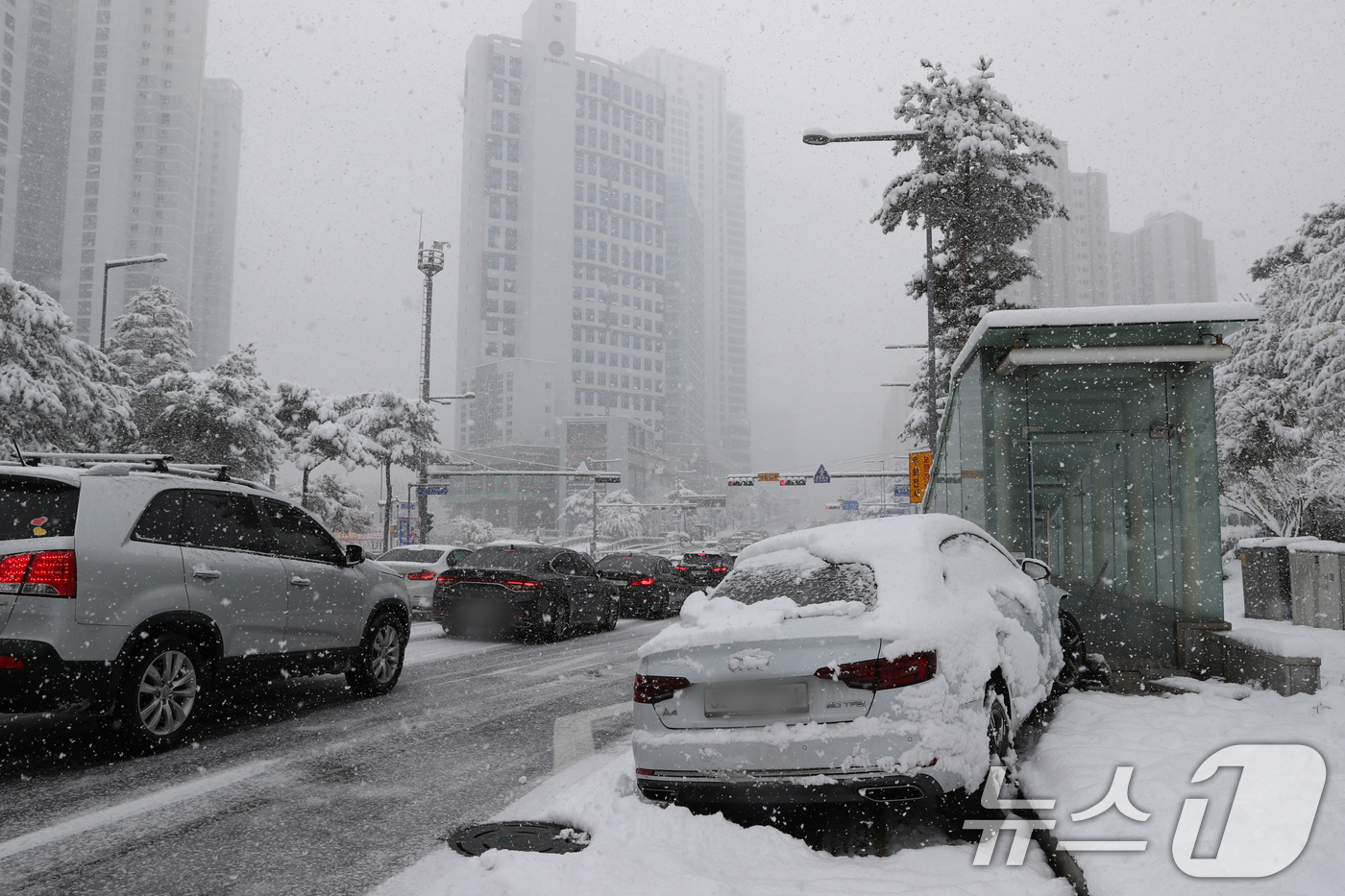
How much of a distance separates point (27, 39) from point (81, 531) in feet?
618

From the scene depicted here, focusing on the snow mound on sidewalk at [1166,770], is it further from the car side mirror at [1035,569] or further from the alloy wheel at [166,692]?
the alloy wheel at [166,692]

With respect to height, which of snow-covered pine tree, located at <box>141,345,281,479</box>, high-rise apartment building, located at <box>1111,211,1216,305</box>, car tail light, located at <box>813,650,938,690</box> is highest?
high-rise apartment building, located at <box>1111,211,1216,305</box>

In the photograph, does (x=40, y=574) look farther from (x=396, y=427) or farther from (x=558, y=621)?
(x=396, y=427)

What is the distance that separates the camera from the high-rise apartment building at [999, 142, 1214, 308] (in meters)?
138

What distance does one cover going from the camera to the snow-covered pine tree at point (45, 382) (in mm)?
16609

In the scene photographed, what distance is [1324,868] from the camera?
10.5 feet

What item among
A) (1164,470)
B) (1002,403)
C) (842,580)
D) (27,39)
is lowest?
(842,580)

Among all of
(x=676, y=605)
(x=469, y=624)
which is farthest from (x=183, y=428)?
(x=469, y=624)

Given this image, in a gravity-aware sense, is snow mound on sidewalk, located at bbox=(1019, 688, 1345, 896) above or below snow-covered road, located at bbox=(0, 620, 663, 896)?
above

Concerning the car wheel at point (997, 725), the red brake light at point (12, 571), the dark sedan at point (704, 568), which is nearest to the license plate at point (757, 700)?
the car wheel at point (997, 725)

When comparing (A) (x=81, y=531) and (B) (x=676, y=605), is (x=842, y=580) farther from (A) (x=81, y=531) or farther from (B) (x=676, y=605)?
(B) (x=676, y=605)

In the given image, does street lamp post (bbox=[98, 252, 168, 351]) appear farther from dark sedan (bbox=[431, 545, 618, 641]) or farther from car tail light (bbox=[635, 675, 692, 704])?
car tail light (bbox=[635, 675, 692, 704])

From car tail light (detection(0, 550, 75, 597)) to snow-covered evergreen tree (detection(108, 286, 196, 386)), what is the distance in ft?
140

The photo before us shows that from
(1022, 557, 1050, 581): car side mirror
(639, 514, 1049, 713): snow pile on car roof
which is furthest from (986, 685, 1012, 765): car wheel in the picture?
(1022, 557, 1050, 581): car side mirror
